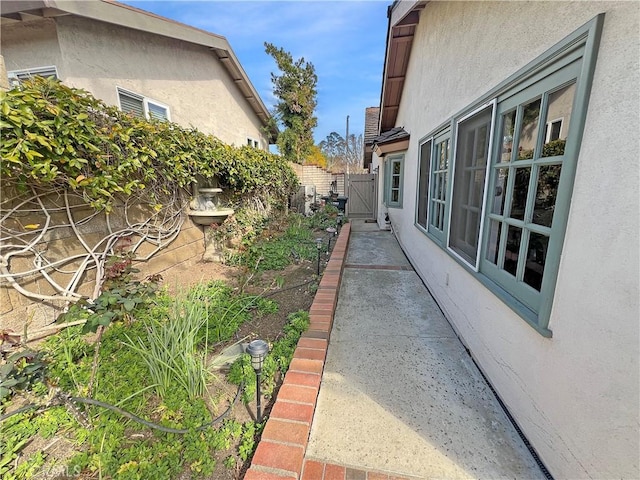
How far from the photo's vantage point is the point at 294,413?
5.89 ft

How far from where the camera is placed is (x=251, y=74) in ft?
32.5

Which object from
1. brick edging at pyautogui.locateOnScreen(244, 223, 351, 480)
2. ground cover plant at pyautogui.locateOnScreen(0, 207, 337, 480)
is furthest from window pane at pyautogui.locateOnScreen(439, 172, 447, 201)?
ground cover plant at pyautogui.locateOnScreen(0, 207, 337, 480)

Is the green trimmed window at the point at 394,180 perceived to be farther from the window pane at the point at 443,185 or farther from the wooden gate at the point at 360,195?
the wooden gate at the point at 360,195

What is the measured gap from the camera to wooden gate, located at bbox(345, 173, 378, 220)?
12.3 meters

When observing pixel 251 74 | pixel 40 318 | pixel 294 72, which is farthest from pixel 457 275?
pixel 294 72

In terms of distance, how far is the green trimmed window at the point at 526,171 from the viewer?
1.44 m

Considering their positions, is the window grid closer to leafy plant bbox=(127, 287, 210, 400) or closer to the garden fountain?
leafy plant bbox=(127, 287, 210, 400)

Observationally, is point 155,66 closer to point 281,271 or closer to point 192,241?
point 192,241

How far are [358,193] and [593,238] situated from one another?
11.4 metres

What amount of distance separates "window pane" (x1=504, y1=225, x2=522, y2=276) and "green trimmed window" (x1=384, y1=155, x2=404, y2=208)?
16.0 ft

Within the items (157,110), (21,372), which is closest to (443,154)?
(21,372)

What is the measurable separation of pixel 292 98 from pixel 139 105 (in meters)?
11.9

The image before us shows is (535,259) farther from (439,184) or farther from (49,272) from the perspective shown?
(49,272)

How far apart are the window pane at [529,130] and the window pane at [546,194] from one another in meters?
0.22
